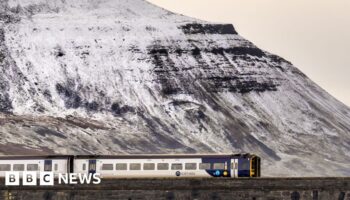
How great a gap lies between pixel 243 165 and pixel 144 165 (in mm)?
8695

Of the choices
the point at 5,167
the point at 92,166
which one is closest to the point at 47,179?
the point at 92,166

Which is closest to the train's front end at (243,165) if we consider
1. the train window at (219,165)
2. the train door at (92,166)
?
the train window at (219,165)

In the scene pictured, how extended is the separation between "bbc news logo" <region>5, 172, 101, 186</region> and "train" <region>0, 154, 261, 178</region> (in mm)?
1767

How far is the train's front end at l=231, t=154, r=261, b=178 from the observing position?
126 m

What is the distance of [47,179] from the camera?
408ft

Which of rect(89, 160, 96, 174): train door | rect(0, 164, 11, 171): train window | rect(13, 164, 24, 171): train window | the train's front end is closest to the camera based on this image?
the train's front end

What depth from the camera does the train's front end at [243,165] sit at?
12600 cm

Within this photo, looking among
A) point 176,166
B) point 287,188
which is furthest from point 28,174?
point 287,188

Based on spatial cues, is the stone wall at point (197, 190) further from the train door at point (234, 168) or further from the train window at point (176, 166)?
the train window at point (176, 166)

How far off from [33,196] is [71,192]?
287cm

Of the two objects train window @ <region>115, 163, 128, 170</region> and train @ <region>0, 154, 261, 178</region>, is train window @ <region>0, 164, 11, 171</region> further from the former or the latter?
train window @ <region>115, 163, 128, 170</region>

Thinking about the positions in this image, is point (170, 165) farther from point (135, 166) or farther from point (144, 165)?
point (135, 166)

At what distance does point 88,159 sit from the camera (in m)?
129

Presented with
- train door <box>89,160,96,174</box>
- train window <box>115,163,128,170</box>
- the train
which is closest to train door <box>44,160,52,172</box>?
the train
